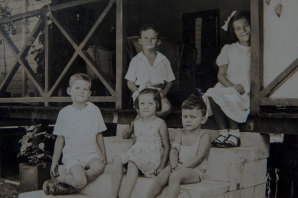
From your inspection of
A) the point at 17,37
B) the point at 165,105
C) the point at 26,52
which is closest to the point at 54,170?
the point at 165,105

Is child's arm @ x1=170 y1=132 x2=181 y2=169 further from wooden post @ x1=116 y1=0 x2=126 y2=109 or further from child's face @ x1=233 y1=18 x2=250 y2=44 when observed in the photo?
wooden post @ x1=116 y1=0 x2=126 y2=109

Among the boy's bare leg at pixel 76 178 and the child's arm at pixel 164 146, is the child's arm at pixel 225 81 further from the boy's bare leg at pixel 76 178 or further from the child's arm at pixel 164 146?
the boy's bare leg at pixel 76 178

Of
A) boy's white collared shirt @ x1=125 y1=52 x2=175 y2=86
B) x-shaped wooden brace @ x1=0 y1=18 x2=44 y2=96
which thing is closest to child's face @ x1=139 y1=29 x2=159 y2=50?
boy's white collared shirt @ x1=125 y1=52 x2=175 y2=86

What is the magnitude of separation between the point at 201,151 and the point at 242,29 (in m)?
1.37

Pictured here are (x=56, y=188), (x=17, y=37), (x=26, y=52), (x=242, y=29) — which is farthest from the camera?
(x=17, y=37)

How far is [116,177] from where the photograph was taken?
3.45 metres

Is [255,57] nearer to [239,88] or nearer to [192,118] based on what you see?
[239,88]

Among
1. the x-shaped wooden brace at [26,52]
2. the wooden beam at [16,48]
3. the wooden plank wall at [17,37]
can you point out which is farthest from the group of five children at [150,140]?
the wooden plank wall at [17,37]

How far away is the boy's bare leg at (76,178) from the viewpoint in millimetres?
3633

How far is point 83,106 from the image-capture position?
351cm

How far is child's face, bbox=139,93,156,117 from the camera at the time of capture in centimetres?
341

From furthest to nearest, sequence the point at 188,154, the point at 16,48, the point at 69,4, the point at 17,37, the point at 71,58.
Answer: the point at 17,37, the point at 16,48, the point at 69,4, the point at 71,58, the point at 188,154

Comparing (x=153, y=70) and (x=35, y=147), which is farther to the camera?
(x=35, y=147)

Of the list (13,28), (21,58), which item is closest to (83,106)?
(21,58)
